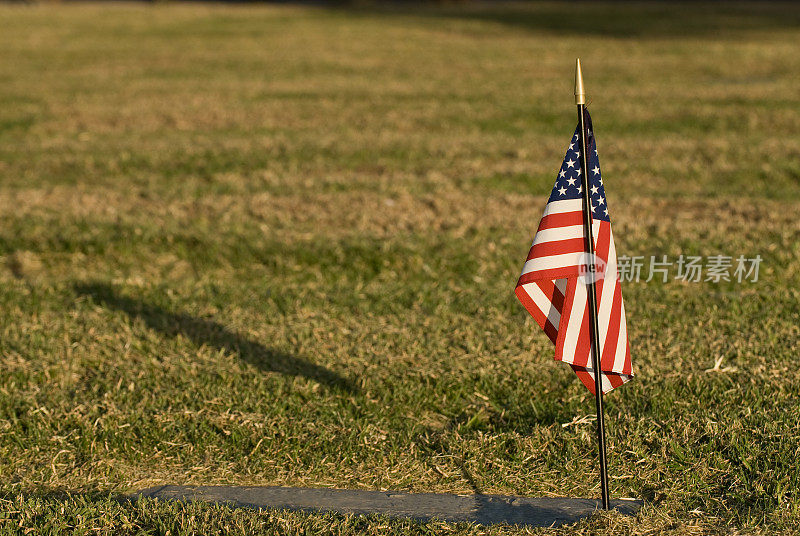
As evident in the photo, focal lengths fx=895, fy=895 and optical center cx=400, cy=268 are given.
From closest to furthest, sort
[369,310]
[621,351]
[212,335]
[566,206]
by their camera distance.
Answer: [566,206]
[621,351]
[212,335]
[369,310]

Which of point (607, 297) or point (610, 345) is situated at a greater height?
point (607, 297)

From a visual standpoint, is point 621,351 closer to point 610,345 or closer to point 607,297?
point 610,345

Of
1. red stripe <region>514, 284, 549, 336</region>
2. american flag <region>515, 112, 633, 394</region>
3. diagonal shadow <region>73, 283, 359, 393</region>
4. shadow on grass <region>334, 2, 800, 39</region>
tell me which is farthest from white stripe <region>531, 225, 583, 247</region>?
shadow on grass <region>334, 2, 800, 39</region>

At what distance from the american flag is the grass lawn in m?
0.61

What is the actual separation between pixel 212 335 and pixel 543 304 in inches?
90.7

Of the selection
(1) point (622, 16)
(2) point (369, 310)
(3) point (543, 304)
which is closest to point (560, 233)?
(3) point (543, 304)

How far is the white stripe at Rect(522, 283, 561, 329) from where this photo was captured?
3.38 meters

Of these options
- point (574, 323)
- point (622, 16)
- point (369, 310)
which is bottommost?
point (369, 310)

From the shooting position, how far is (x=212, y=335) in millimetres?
5039

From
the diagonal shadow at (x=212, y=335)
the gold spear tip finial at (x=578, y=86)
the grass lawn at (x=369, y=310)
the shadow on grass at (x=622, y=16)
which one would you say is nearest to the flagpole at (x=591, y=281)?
the gold spear tip finial at (x=578, y=86)

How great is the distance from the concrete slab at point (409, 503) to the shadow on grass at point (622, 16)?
61.0 ft

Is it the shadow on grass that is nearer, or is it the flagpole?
the flagpole

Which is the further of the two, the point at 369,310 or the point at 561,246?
the point at 369,310

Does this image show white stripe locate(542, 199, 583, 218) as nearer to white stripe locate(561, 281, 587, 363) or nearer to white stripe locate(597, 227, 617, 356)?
white stripe locate(597, 227, 617, 356)
